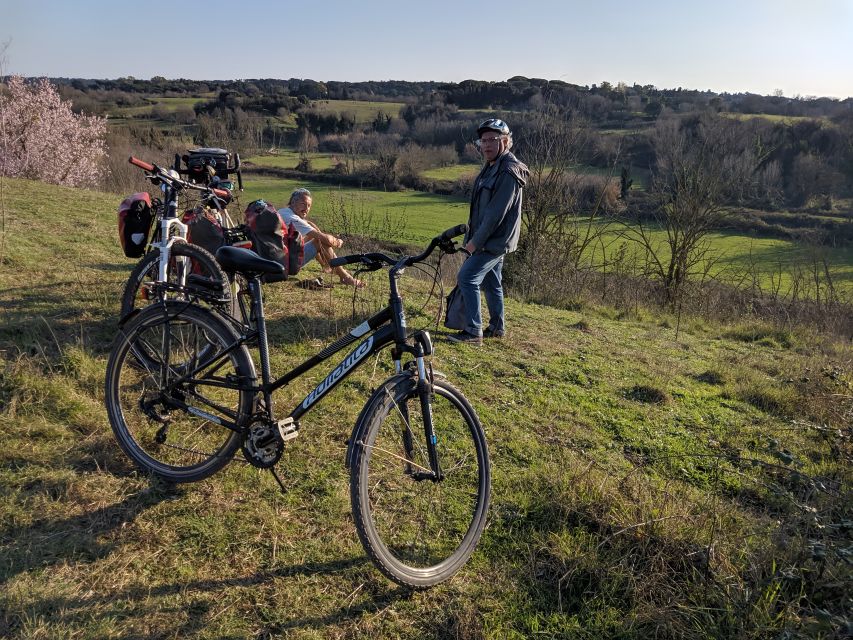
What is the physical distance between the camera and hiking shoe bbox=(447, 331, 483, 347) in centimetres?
578

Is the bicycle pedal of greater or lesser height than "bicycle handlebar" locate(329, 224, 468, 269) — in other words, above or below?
below

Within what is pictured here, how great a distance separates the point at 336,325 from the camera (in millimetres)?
5496

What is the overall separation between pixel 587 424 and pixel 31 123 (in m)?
22.2

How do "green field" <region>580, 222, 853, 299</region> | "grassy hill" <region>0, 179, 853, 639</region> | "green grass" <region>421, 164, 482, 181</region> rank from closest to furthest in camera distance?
"grassy hill" <region>0, 179, 853, 639</region>
"green field" <region>580, 222, 853, 299</region>
"green grass" <region>421, 164, 482, 181</region>

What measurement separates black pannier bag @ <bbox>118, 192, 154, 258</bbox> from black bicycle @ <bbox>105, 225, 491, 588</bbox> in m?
1.56

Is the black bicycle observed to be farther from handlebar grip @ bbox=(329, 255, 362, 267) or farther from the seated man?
the seated man

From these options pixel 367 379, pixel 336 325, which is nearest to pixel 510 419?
pixel 367 379

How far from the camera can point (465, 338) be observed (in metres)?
5.79

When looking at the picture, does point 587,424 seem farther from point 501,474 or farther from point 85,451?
point 85,451

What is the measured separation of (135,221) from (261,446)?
102 inches

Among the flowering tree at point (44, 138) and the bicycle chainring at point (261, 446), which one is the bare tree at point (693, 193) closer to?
the bicycle chainring at point (261, 446)

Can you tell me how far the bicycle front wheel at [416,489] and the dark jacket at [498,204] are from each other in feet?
8.55

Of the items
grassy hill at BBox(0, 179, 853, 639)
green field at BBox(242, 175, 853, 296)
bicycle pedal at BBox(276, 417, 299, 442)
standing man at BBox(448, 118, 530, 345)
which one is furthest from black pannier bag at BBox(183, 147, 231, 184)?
green field at BBox(242, 175, 853, 296)

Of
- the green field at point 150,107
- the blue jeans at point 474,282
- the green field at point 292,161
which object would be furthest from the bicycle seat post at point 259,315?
the green field at point 150,107
